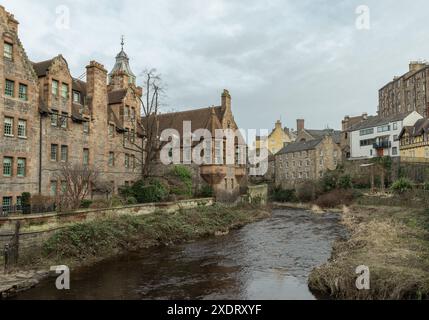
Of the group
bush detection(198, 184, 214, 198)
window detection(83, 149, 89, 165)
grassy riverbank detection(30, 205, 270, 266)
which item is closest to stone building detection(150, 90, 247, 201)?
bush detection(198, 184, 214, 198)

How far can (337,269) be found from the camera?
14.2 metres

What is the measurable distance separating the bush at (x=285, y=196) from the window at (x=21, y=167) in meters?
44.2

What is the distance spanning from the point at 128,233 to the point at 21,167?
909 cm

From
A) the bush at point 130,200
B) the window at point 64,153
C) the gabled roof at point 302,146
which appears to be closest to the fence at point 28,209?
the window at point 64,153

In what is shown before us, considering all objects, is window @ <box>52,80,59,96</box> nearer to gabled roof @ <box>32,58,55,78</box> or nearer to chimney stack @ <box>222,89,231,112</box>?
gabled roof @ <box>32,58,55,78</box>

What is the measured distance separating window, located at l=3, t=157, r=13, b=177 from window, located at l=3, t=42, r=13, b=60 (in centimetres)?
684

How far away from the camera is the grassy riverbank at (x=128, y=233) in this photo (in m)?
19.0

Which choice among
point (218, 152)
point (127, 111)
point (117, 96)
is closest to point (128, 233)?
point (127, 111)

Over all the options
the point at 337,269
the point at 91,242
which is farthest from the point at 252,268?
the point at 91,242

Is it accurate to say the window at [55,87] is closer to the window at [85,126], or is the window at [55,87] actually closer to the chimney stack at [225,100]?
the window at [85,126]

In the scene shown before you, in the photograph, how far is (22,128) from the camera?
2522cm

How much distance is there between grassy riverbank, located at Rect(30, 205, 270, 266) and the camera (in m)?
19.0
